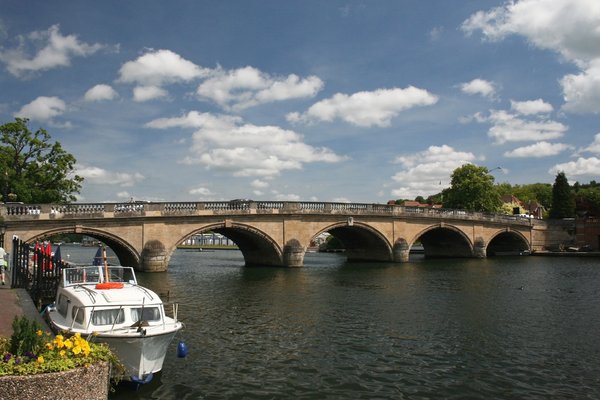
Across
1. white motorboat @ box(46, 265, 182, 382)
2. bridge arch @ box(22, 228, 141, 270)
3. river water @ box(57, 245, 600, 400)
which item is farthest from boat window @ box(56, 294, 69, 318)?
bridge arch @ box(22, 228, 141, 270)

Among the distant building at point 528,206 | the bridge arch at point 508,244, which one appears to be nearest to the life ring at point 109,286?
the bridge arch at point 508,244

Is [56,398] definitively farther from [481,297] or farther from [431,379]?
[481,297]

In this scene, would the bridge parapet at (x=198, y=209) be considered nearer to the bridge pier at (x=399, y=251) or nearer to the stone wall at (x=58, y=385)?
the bridge pier at (x=399, y=251)

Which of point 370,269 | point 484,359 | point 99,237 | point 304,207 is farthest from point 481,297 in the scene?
point 99,237

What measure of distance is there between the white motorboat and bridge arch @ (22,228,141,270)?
19.9 m

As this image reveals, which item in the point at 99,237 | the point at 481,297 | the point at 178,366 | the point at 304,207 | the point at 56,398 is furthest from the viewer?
the point at 304,207

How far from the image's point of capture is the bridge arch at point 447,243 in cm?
5379

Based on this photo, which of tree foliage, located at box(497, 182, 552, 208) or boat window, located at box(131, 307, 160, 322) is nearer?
boat window, located at box(131, 307, 160, 322)

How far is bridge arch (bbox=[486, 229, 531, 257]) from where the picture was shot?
60.2 m

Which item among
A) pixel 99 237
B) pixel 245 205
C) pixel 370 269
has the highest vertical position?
pixel 245 205

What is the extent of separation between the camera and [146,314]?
1248 centimetres

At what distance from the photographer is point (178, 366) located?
13094 mm

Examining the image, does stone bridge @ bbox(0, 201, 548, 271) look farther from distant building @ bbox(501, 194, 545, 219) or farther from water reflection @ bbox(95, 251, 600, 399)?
distant building @ bbox(501, 194, 545, 219)

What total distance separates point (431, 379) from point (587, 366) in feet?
15.2
